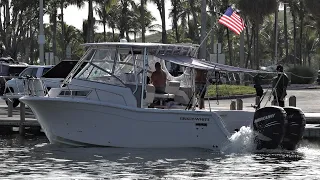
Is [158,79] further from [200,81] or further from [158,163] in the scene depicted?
[158,163]

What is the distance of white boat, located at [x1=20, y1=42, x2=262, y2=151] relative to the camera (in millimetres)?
21859

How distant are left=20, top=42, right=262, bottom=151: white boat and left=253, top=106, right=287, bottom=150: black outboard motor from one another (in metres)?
0.86

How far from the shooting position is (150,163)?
66.4ft

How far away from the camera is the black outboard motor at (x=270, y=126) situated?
21656mm

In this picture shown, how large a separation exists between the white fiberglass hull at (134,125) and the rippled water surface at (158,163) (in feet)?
0.76

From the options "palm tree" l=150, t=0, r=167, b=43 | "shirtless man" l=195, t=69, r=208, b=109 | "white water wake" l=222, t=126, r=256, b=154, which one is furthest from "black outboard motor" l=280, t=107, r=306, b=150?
"palm tree" l=150, t=0, r=167, b=43

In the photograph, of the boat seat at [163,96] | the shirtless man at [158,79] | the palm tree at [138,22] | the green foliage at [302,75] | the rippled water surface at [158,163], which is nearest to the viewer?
the rippled water surface at [158,163]

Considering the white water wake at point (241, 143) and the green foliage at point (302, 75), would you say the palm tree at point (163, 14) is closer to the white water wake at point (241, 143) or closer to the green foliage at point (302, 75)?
the green foliage at point (302, 75)

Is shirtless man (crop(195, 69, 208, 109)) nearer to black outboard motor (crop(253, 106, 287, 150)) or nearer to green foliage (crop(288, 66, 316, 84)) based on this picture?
black outboard motor (crop(253, 106, 287, 150))

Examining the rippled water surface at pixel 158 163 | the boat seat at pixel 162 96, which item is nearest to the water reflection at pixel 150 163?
the rippled water surface at pixel 158 163

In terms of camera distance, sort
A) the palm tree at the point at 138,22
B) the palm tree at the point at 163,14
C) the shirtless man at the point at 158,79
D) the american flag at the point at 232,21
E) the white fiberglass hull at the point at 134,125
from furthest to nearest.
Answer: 1. the palm tree at the point at 138,22
2. the palm tree at the point at 163,14
3. the american flag at the point at 232,21
4. the shirtless man at the point at 158,79
5. the white fiberglass hull at the point at 134,125

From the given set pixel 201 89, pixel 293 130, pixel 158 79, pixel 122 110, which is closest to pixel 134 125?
pixel 122 110

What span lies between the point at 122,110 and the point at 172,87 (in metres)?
2.85

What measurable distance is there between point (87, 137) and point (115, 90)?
1439 millimetres
